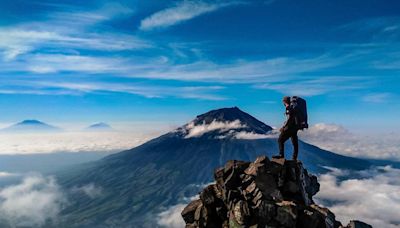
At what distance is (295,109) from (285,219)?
11509 mm

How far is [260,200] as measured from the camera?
3919 centimetres

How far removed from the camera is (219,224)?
138ft

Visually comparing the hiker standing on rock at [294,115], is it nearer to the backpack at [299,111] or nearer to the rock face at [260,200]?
the backpack at [299,111]

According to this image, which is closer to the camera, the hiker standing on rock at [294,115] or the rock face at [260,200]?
the rock face at [260,200]

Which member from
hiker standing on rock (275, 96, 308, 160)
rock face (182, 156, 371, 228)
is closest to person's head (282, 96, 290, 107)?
hiker standing on rock (275, 96, 308, 160)

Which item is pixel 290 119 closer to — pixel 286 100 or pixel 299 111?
pixel 299 111

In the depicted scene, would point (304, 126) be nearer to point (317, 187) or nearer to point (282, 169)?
point (282, 169)

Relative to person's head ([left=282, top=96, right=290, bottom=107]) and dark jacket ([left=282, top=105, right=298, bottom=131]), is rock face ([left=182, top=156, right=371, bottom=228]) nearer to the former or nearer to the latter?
dark jacket ([left=282, top=105, right=298, bottom=131])

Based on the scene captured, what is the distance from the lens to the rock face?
126ft

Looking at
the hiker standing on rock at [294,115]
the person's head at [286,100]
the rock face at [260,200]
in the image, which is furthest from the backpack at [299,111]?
the rock face at [260,200]

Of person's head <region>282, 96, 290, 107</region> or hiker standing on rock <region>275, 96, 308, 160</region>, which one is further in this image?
hiker standing on rock <region>275, 96, 308, 160</region>

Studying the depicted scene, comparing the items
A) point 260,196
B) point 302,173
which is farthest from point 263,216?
point 302,173

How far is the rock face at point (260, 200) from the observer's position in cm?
3841

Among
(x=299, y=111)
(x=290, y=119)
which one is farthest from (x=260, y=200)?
(x=299, y=111)
